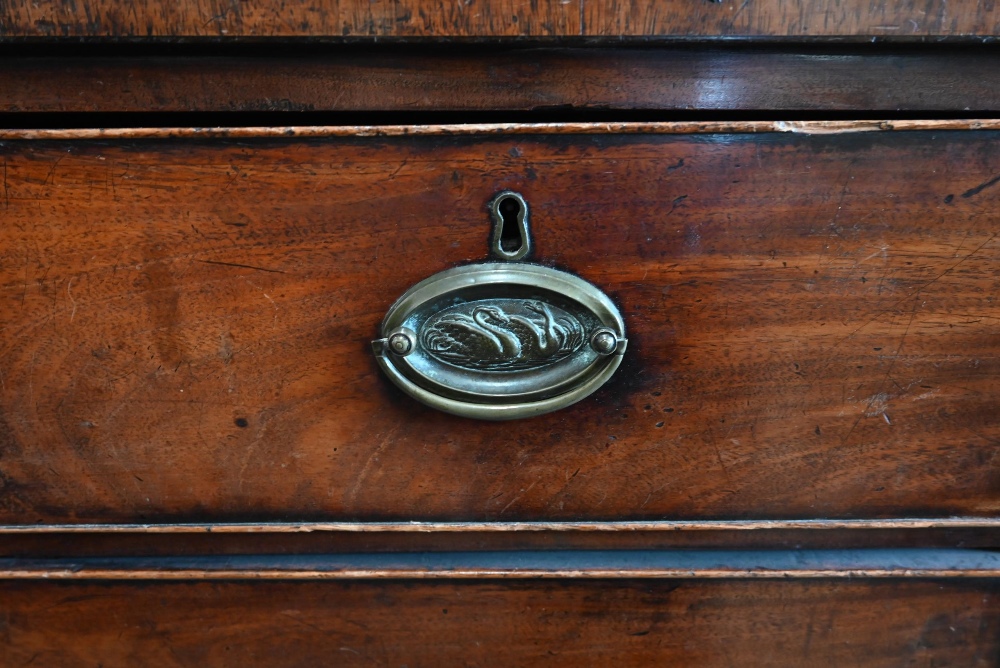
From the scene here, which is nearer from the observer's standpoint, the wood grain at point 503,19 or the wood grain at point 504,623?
the wood grain at point 503,19

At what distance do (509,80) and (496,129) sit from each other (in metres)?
0.03

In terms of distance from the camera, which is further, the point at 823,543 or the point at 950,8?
the point at 823,543

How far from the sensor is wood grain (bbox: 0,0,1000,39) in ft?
1.15

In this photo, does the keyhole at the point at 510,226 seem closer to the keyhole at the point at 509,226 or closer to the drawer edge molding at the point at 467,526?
the keyhole at the point at 509,226

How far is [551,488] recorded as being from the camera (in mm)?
436

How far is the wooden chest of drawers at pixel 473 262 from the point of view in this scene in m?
0.37

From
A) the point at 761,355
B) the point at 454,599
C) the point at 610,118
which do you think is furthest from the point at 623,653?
the point at 610,118

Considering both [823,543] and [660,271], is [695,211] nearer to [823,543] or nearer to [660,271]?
[660,271]

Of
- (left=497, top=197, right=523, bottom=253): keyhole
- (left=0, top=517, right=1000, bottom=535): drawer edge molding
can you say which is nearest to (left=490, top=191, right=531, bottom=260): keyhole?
(left=497, top=197, right=523, bottom=253): keyhole

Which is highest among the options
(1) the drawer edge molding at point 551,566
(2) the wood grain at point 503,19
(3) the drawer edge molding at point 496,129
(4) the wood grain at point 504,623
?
(2) the wood grain at point 503,19

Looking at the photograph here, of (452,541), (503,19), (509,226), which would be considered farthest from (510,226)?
(452,541)

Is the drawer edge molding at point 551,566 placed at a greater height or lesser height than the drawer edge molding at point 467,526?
lesser

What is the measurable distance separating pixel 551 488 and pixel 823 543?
183mm

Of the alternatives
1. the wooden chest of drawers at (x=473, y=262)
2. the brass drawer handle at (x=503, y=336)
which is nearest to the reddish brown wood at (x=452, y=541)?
the wooden chest of drawers at (x=473, y=262)
